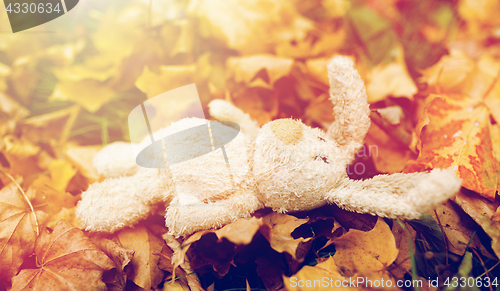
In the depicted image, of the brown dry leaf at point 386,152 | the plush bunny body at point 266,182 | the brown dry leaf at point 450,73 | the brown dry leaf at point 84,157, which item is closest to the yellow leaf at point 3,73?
the brown dry leaf at point 84,157

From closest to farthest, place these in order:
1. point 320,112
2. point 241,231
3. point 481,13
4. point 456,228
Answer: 1. point 241,231
2. point 456,228
3. point 320,112
4. point 481,13

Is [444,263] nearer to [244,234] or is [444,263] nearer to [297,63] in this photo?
[244,234]

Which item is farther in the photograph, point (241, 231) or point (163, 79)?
point (163, 79)

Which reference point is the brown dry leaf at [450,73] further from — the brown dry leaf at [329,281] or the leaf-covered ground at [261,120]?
the brown dry leaf at [329,281]

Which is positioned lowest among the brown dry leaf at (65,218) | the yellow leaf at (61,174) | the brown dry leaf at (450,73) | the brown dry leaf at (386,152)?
the brown dry leaf at (65,218)

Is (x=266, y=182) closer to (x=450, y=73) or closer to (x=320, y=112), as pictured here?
(x=320, y=112)

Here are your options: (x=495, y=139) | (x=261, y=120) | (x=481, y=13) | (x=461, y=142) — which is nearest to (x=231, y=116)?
(x=261, y=120)
